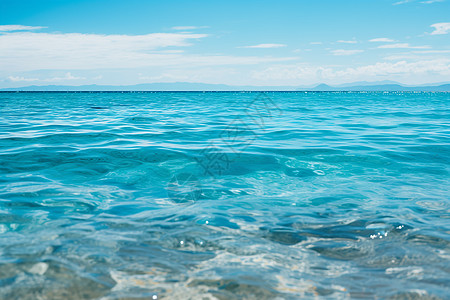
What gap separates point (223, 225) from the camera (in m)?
4.93

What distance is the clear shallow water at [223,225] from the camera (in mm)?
3301

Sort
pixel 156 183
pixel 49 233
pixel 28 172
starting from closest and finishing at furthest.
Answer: pixel 49 233, pixel 156 183, pixel 28 172

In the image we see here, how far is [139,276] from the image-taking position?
3.42m

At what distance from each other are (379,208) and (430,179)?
9.75 feet

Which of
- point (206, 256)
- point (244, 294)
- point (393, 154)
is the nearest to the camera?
point (244, 294)

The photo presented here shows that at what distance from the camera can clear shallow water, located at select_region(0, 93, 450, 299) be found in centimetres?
330

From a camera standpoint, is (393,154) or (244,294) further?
(393,154)

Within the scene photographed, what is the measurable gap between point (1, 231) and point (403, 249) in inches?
218

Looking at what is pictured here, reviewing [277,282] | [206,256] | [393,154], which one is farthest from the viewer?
[393,154]

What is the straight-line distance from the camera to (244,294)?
123 inches

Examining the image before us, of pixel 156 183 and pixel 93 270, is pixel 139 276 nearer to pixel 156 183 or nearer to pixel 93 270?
pixel 93 270

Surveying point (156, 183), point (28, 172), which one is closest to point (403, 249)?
point (156, 183)

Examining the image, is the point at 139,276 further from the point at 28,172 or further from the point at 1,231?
the point at 28,172

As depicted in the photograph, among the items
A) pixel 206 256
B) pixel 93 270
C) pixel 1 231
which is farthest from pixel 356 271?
pixel 1 231
